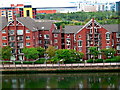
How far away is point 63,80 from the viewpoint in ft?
71.6

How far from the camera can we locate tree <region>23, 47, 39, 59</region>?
86.2ft

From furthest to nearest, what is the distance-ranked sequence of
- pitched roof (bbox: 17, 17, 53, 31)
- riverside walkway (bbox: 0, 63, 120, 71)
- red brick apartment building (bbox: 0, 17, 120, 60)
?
pitched roof (bbox: 17, 17, 53, 31), red brick apartment building (bbox: 0, 17, 120, 60), riverside walkway (bbox: 0, 63, 120, 71)

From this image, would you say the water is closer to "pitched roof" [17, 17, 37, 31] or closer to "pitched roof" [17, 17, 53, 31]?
"pitched roof" [17, 17, 37, 31]

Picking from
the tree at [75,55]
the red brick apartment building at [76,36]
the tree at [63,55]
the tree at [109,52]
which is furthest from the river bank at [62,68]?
the red brick apartment building at [76,36]

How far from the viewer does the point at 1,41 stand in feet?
92.0

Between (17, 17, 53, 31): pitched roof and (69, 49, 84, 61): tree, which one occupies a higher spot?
(17, 17, 53, 31): pitched roof

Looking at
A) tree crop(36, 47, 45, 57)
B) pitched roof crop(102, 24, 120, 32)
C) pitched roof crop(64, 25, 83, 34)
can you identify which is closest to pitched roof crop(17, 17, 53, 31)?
pitched roof crop(64, 25, 83, 34)

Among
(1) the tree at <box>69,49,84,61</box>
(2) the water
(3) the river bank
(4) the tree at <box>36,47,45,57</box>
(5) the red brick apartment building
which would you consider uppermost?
(5) the red brick apartment building

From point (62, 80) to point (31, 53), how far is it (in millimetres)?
5093

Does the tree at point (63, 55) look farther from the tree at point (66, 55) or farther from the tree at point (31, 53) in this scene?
the tree at point (31, 53)

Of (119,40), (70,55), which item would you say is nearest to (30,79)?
(70,55)

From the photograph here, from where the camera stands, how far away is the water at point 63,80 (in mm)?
20344

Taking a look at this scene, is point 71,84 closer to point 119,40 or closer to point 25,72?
point 25,72

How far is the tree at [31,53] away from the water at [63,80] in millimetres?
2920
